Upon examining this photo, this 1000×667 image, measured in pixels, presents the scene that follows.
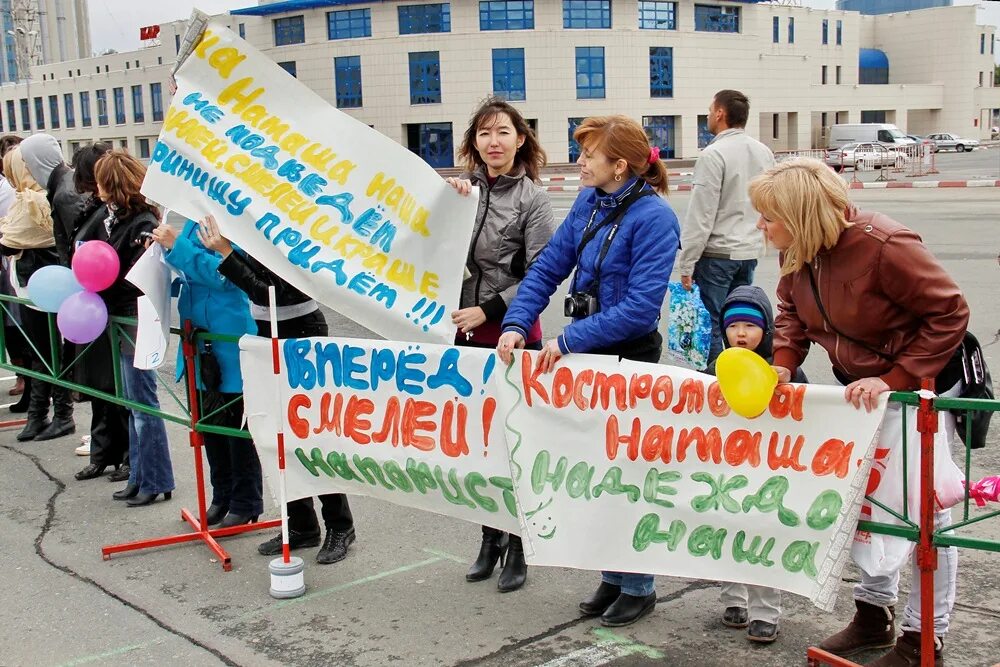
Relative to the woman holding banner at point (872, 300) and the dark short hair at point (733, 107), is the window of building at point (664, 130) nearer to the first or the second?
the dark short hair at point (733, 107)

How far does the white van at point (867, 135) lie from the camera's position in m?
61.1

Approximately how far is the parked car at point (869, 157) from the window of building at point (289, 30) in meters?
34.4

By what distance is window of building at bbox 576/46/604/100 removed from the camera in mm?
62969

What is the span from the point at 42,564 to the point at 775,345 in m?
3.66

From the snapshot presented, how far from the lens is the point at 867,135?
208 feet

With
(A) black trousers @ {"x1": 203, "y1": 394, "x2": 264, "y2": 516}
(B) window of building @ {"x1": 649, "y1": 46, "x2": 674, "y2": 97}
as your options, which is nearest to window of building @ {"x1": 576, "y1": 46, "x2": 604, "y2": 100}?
(B) window of building @ {"x1": 649, "y1": 46, "x2": 674, "y2": 97}

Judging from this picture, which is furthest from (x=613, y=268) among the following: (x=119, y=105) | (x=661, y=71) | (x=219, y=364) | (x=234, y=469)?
(x=119, y=105)

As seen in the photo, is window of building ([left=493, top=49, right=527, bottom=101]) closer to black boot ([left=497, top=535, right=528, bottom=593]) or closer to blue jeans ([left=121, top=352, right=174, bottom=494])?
blue jeans ([left=121, top=352, right=174, bottom=494])

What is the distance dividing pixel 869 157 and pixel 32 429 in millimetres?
38620

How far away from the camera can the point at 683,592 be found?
4457 millimetres

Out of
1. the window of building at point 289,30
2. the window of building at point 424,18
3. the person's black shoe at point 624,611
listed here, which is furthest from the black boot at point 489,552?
the window of building at point 289,30

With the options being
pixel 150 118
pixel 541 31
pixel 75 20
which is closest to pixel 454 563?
pixel 541 31

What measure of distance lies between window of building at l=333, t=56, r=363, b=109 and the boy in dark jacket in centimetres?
6215

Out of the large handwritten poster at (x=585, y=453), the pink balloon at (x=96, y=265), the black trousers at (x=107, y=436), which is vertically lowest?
the black trousers at (x=107, y=436)
